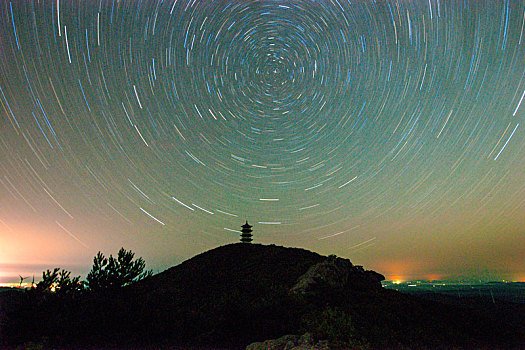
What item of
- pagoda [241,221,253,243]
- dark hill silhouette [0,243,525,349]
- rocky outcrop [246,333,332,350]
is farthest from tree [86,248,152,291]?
pagoda [241,221,253,243]

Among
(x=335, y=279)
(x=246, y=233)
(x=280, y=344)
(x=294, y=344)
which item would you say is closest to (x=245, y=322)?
(x=280, y=344)

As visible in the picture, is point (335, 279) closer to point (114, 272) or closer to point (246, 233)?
point (114, 272)

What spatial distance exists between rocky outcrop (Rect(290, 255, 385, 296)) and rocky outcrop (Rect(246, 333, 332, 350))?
8.92 metres

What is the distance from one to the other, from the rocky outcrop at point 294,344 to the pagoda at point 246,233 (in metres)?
36.9

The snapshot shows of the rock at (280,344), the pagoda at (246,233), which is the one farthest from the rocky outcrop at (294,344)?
the pagoda at (246,233)

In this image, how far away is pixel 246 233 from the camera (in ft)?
153

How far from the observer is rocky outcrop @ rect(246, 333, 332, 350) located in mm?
8609

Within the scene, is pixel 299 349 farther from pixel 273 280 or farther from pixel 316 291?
pixel 273 280

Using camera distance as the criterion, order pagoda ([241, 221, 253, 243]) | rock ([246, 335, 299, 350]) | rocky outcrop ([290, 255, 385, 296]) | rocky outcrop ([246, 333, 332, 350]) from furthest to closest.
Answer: pagoda ([241, 221, 253, 243]) → rocky outcrop ([290, 255, 385, 296]) → rock ([246, 335, 299, 350]) → rocky outcrop ([246, 333, 332, 350])

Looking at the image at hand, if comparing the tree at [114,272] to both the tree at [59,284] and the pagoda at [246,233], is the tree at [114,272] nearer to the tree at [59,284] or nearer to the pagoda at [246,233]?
the tree at [59,284]

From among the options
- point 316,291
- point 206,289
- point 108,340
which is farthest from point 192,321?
point 206,289

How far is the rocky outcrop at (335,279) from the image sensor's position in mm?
19531

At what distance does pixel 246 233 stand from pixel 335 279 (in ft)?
86.9

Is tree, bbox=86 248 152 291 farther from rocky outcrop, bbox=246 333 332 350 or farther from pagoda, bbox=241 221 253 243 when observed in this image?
pagoda, bbox=241 221 253 243
